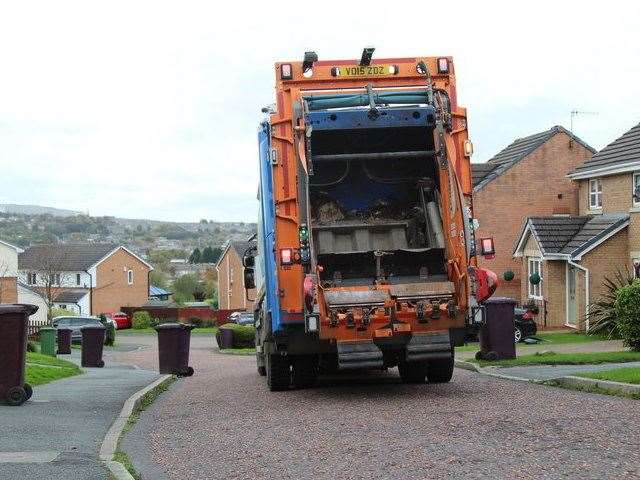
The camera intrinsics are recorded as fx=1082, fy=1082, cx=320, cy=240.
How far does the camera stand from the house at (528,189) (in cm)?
4003

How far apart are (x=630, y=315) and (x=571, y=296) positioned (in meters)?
13.5

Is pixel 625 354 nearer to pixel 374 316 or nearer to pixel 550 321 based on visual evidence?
pixel 374 316

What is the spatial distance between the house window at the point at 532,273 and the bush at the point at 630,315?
13.7 meters

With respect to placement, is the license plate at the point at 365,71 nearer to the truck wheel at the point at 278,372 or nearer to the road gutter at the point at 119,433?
the truck wheel at the point at 278,372

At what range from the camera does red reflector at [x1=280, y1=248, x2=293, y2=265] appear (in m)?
12.3

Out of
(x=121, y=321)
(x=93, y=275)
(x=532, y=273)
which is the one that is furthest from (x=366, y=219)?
(x=93, y=275)

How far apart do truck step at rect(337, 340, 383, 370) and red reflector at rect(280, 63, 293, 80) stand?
3282 millimetres

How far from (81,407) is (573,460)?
6.73m

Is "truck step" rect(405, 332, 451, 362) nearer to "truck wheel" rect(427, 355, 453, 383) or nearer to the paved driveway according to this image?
the paved driveway

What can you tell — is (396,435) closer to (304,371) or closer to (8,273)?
(304,371)

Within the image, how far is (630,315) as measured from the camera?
19875 millimetres

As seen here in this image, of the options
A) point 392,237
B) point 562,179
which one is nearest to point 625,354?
point 392,237

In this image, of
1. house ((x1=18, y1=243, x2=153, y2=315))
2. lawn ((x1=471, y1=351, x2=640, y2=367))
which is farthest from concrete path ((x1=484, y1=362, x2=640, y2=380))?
house ((x1=18, y1=243, x2=153, y2=315))

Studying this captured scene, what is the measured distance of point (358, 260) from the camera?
43.5 ft
